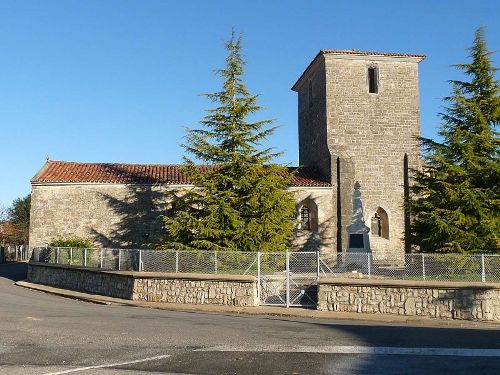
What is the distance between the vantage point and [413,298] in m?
15.8

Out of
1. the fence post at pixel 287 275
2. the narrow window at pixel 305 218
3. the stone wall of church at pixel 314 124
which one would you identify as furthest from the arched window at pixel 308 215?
the fence post at pixel 287 275

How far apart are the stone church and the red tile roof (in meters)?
0.05

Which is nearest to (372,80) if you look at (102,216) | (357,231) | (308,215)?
(308,215)

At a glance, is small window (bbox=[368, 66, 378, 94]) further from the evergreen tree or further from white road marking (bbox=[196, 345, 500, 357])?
white road marking (bbox=[196, 345, 500, 357])

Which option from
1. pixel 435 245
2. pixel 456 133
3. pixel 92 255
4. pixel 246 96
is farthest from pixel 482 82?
pixel 92 255

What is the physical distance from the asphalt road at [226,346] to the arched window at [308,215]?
13857mm

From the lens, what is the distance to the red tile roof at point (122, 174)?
1093 inches

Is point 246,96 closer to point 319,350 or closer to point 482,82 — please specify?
point 482,82

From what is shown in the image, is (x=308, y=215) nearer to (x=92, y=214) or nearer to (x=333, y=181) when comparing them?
(x=333, y=181)

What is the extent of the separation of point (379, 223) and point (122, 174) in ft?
48.4

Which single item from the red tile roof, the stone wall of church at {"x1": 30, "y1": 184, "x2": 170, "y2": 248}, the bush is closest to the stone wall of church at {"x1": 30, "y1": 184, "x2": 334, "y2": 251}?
the stone wall of church at {"x1": 30, "y1": 184, "x2": 170, "y2": 248}

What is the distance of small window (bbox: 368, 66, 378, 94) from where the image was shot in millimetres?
29844

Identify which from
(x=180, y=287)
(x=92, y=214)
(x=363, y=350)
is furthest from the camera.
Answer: (x=92, y=214)

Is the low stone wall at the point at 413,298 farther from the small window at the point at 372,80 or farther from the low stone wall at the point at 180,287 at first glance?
the small window at the point at 372,80
